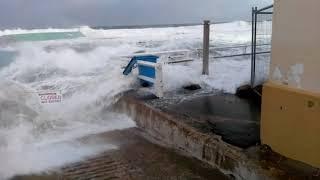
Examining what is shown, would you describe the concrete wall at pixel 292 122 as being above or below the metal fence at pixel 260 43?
below

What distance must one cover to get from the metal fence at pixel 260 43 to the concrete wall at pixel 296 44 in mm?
2468

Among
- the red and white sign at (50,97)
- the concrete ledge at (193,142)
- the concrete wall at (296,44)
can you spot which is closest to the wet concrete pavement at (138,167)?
the concrete ledge at (193,142)

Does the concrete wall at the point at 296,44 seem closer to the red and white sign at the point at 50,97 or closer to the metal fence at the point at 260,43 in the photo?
the metal fence at the point at 260,43

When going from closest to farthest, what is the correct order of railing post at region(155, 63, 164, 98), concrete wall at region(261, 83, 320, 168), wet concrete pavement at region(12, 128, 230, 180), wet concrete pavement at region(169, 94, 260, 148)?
concrete wall at region(261, 83, 320, 168), wet concrete pavement at region(12, 128, 230, 180), wet concrete pavement at region(169, 94, 260, 148), railing post at region(155, 63, 164, 98)

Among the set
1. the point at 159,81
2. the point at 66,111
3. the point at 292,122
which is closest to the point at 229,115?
the point at 159,81

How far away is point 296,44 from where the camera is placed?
4.41 metres

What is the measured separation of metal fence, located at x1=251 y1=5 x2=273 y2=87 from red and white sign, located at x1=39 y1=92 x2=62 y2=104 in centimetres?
502

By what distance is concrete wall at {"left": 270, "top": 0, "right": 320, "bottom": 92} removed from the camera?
4.17m

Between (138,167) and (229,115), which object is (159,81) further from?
(138,167)

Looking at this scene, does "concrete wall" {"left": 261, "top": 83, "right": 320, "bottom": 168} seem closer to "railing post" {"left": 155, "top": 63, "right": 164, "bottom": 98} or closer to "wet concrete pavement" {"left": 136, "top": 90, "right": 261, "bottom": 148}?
"wet concrete pavement" {"left": 136, "top": 90, "right": 261, "bottom": 148}

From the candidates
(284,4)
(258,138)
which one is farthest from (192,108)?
(284,4)

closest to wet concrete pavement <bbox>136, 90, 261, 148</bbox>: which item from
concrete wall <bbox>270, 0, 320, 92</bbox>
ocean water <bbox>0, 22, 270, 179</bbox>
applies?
ocean water <bbox>0, 22, 270, 179</bbox>

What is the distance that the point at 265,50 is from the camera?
8.81 metres

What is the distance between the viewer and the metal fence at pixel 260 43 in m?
7.30
